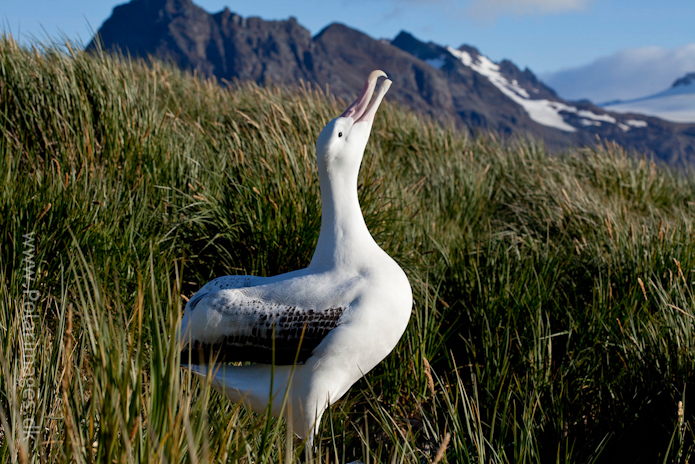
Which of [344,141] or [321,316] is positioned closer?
[321,316]

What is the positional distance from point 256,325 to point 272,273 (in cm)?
122

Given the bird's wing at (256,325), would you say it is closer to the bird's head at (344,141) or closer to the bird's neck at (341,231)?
the bird's neck at (341,231)

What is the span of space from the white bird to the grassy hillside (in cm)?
14

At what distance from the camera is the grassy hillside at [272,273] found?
161cm

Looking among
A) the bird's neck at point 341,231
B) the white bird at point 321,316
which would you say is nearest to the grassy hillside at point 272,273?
the white bird at point 321,316

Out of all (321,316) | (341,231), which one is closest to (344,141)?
(341,231)

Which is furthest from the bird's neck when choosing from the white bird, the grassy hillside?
the grassy hillside

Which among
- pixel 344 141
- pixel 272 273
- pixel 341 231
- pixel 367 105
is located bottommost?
pixel 272 273

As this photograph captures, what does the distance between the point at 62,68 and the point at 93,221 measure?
2.23m

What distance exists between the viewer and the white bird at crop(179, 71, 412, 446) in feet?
5.95

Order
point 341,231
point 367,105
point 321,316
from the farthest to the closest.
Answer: point 367,105 → point 341,231 → point 321,316

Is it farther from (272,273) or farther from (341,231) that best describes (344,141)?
(272,273)

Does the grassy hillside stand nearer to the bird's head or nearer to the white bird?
the white bird

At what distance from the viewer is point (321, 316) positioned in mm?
1818
